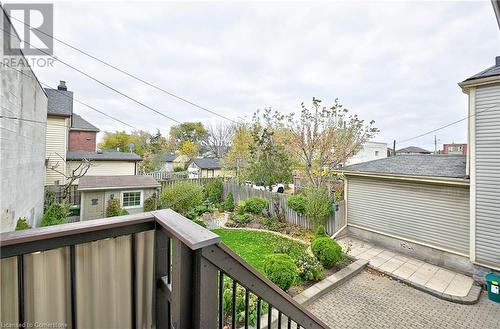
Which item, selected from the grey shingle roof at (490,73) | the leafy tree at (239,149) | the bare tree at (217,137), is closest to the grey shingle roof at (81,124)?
the leafy tree at (239,149)

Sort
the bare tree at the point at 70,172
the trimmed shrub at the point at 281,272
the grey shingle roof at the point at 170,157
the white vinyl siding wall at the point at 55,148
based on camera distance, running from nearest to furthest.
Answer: the trimmed shrub at the point at 281,272, the bare tree at the point at 70,172, the white vinyl siding wall at the point at 55,148, the grey shingle roof at the point at 170,157

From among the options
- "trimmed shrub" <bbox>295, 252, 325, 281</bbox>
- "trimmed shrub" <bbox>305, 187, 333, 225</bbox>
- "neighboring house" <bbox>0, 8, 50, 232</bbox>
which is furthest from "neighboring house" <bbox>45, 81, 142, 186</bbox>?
"trimmed shrub" <bbox>295, 252, 325, 281</bbox>

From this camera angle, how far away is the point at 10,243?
81 cm

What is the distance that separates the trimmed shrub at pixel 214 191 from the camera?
11992mm

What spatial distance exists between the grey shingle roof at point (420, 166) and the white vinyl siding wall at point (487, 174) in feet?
1.70

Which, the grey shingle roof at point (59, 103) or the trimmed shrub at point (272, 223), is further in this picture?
the grey shingle roof at point (59, 103)

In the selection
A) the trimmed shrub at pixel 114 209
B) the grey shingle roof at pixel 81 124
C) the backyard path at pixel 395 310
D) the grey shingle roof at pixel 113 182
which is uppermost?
the grey shingle roof at pixel 81 124

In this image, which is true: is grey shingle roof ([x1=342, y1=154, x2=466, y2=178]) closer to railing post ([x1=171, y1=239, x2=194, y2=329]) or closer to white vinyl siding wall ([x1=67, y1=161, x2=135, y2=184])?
railing post ([x1=171, y1=239, x2=194, y2=329])

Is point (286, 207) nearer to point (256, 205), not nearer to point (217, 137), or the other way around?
point (256, 205)

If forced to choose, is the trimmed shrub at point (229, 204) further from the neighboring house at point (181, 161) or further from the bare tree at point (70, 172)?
the neighboring house at point (181, 161)

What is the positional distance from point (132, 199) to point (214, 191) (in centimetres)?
407

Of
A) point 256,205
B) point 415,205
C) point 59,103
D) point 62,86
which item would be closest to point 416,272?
point 415,205

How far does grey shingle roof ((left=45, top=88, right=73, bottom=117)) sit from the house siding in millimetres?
15297

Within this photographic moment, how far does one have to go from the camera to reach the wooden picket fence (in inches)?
292
